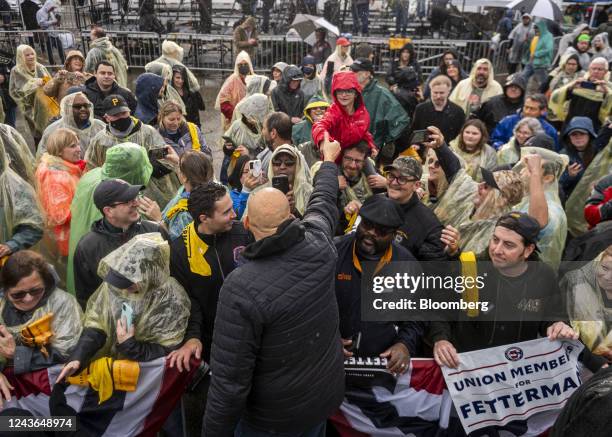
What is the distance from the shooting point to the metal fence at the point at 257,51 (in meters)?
13.8

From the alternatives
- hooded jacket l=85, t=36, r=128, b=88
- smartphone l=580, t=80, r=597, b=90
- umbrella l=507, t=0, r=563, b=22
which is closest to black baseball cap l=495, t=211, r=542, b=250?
smartphone l=580, t=80, r=597, b=90

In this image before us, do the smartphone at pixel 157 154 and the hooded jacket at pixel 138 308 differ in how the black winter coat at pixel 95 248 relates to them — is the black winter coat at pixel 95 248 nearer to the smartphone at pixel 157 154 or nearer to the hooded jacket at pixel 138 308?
the hooded jacket at pixel 138 308

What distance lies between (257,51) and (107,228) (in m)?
11.4

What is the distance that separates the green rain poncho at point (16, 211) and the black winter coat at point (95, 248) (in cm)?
65

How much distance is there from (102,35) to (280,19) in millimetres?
8931

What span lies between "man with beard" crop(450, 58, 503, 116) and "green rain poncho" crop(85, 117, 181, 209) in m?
4.39

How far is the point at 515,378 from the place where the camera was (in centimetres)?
310

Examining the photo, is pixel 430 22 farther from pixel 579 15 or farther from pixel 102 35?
pixel 102 35

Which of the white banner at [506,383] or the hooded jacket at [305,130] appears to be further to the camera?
the hooded jacket at [305,130]

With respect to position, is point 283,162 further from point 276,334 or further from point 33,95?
point 33,95

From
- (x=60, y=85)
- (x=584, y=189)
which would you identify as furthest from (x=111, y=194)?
(x=584, y=189)

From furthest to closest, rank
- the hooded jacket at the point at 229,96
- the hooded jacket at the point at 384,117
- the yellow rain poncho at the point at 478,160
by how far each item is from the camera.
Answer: the hooded jacket at the point at 229,96
the hooded jacket at the point at 384,117
the yellow rain poncho at the point at 478,160

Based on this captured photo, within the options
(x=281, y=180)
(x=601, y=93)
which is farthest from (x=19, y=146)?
(x=601, y=93)

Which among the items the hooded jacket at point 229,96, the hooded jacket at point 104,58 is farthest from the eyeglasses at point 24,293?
the hooded jacket at point 104,58
